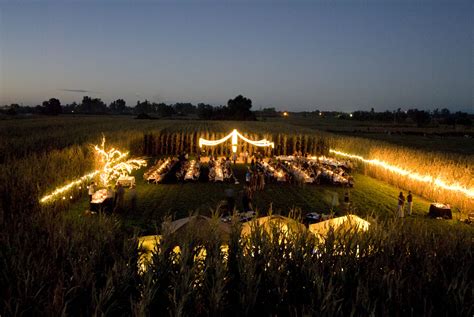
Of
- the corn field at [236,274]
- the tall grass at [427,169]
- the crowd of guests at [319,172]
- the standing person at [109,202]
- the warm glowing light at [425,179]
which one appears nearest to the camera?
the corn field at [236,274]

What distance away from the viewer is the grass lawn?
17266 millimetres

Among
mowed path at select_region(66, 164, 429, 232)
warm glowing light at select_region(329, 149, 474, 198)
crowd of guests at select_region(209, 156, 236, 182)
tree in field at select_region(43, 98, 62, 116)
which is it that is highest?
tree in field at select_region(43, 98, 62, 116)

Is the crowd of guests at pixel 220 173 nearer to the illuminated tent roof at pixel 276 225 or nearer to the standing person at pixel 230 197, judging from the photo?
the standing person at pixel 230 197

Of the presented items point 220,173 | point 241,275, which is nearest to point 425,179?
point 220,173

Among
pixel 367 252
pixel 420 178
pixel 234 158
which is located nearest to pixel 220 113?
pixel 234 158

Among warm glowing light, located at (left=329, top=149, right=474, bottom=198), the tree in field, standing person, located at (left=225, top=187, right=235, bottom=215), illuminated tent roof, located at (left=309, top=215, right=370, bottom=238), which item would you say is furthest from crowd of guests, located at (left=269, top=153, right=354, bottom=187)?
the tree in field

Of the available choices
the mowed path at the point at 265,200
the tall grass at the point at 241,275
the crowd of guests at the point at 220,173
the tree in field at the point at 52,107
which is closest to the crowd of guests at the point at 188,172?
the mowed path at the point at 265,200

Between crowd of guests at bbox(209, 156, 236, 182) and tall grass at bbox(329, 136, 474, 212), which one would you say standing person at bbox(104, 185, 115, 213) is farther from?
tall grass at bbox(329, 136, 474, 212)

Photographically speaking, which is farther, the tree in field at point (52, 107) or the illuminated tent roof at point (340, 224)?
the tree in field at point (52, 107)

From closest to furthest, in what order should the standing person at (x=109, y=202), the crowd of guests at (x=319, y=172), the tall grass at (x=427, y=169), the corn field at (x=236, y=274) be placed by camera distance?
1. the corn field at (x=236, y=274)
2. the standing person at (x=109, y=202)
3. the tall grass at (x=427, y=169)
4. the crowd of guests at (x=319, y=172)

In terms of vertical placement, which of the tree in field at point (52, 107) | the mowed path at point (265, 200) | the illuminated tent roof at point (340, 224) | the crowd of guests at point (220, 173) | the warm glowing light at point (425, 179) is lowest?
the mowed path at point (265, 200)

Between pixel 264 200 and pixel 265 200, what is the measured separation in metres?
0.06

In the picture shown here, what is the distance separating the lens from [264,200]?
20.0 m

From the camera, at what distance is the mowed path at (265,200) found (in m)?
17.4
